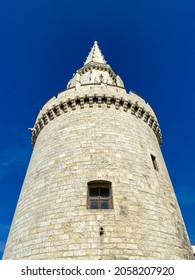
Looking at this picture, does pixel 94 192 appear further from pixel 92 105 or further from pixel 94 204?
pixel 92 105

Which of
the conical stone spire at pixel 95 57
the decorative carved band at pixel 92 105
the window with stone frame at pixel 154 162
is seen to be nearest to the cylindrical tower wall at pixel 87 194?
the window with stone frame at pixel 154 162

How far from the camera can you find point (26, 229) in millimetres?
8664

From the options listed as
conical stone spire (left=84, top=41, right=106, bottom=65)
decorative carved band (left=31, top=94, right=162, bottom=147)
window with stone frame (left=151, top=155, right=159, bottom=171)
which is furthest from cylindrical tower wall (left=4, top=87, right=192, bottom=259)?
conical stone spire (left=84, top=41, right=106, bottom=65)

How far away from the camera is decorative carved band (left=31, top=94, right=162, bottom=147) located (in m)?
11.9

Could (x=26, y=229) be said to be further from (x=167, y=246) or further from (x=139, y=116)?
(x=139, y=116)

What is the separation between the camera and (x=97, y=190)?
29.6 feet

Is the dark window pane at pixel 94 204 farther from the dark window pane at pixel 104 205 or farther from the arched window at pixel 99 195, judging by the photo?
the dark window pane at pixel 104 205

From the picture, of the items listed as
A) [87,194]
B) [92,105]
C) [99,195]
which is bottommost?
[87,194]

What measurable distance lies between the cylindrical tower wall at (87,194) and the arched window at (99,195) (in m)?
0.22

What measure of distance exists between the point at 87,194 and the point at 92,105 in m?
4.72

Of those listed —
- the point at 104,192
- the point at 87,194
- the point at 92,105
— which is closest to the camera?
the point at 87,194

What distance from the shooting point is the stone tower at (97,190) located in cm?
761

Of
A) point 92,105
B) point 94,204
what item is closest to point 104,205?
point 94,204
